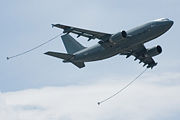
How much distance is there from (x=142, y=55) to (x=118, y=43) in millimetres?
11032

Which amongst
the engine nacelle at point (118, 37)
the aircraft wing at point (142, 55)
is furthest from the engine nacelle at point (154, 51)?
the engine nacelle at point (118, 37)

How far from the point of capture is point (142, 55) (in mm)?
95438

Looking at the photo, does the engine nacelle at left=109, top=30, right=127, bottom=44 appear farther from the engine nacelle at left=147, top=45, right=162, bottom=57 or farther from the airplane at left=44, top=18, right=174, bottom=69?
the engine nacelle at left=147, top=45, right=162, bottom=57

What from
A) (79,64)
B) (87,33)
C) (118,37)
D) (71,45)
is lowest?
(118,37)

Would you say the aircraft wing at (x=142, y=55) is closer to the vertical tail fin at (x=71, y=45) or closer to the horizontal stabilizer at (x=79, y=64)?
the horizontal stabilizer at (x=79, y=64)

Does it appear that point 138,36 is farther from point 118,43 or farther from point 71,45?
point 71,45

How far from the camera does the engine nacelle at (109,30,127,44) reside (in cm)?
8475

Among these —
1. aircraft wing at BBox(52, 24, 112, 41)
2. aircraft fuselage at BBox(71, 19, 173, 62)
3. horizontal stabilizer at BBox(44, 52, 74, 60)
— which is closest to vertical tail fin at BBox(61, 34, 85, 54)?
horizontal stabilizer at BBox(44, 52, 74, 60)

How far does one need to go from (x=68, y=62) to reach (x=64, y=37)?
9.38 meters

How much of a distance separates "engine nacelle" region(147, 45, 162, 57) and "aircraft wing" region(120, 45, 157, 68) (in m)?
0.59

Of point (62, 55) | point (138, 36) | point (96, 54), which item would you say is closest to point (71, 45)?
point (62, 55)

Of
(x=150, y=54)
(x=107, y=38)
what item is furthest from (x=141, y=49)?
(x=107, y=38)

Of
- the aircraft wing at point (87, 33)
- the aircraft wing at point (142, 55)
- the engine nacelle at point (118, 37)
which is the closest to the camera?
the aircraft wing at point (87, 33)

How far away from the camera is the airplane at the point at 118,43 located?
84250 mm
